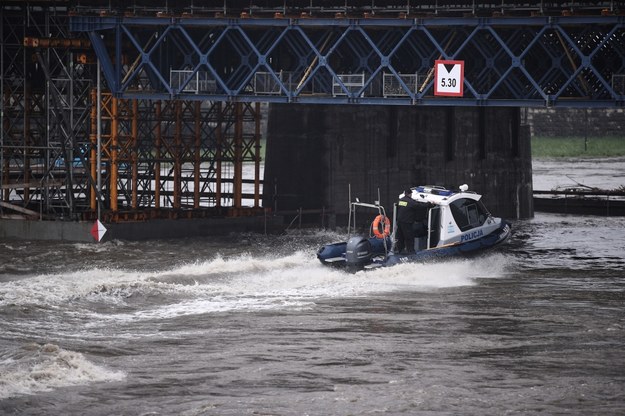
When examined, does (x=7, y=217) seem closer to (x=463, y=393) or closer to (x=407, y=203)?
(x=407, y=203)

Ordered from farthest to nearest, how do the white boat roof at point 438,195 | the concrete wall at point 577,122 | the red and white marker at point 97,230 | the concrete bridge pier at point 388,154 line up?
the concrete wall at point 577,122, the concrete bridge pier at point 388,154, the red and white marker at point 97,230, the white boat roof at point 438,195

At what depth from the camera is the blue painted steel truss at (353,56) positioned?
46.2 m

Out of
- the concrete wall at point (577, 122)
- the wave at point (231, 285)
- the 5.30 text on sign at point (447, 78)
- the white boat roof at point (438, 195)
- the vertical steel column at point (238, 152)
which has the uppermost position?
the concrete wall at point (577, 122)

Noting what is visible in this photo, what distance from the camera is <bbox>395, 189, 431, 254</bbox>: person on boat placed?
39.0 meters

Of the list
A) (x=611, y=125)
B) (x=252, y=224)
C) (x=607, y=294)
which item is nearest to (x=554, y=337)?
(x=607, y=294)

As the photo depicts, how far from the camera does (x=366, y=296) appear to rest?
118ft

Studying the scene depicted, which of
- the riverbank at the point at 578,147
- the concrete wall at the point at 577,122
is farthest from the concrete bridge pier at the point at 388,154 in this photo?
the concrete wall at the point at 577,122

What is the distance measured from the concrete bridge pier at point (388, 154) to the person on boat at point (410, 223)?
18.0 m

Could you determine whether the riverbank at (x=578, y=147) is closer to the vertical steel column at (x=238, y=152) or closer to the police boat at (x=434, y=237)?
the vertical steel column at (x=238, y=152)

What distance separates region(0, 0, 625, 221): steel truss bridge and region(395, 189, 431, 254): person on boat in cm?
874

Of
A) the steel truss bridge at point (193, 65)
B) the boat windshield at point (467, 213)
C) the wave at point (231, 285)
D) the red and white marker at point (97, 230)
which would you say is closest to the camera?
the wave at point (231, 285)

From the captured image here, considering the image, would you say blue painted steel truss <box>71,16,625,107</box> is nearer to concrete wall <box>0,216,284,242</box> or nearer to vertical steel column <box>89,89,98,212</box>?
vertical steel column <box>89,89,98,212</box>

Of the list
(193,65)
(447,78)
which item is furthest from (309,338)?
(193,65)

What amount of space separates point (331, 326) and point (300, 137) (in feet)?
86.6
